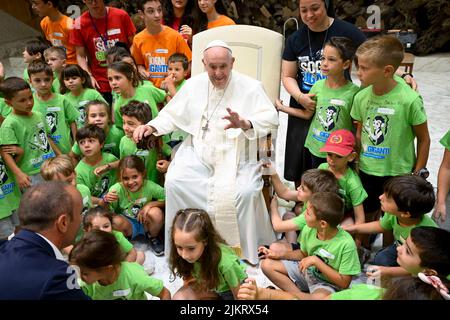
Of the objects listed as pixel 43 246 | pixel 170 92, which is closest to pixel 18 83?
pixel 170 92

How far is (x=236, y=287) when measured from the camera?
7.72 ft

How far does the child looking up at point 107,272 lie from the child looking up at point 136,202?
39.0 inches

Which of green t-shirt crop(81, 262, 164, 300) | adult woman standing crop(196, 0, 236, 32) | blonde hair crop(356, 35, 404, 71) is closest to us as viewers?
green t-shirt crop(81, 262, 164, 300)

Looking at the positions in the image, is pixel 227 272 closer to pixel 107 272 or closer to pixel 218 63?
pixel 107 272

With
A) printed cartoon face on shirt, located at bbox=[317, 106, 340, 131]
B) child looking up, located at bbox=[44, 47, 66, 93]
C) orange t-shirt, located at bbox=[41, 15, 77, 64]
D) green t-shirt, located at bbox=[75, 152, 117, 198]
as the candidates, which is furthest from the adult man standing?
printed cartoon face on shirt, located at bbox=[317, 106, 340, 131]

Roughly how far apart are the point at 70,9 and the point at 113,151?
516 cm

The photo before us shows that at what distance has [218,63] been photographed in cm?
329

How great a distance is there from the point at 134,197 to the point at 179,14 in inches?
89.9

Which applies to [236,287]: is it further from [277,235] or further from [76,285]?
[277,235]

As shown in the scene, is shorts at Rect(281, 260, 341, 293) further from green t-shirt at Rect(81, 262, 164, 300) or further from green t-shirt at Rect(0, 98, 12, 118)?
green t-shirt at Rect(0, 98, 12, 118)

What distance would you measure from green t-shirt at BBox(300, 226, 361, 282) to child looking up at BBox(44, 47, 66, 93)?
2852mm

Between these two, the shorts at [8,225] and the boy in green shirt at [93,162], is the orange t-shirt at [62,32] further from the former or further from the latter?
the shorts at [8,225]

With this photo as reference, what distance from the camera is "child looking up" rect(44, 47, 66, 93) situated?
421cm

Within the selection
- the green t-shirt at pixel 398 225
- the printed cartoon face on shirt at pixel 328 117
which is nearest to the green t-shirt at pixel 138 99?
the printed cartoon face on shirt at pixel 328 117
